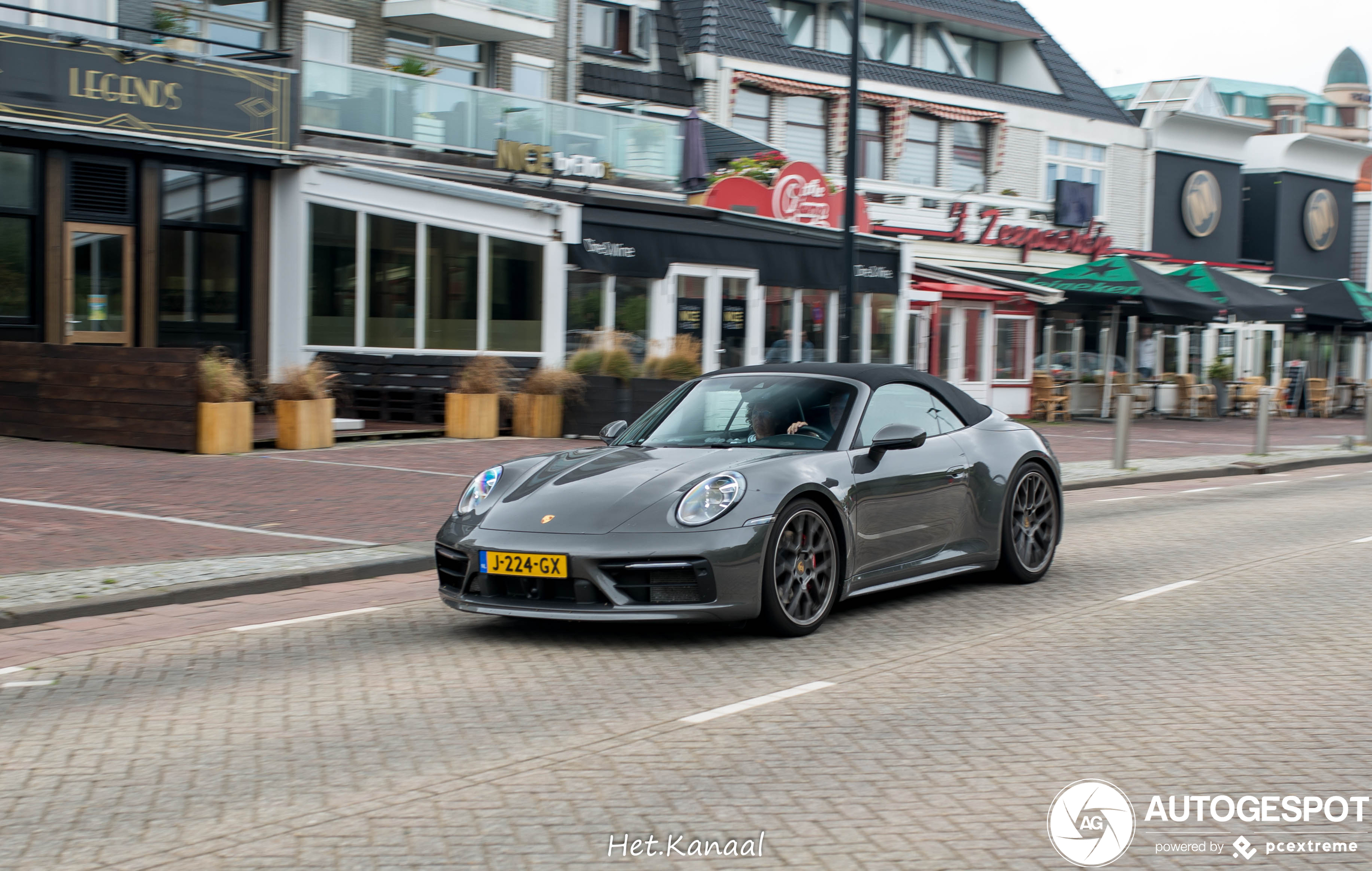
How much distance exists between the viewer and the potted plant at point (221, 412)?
14633mm

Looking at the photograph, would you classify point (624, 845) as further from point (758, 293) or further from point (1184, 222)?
point (1184, 222)

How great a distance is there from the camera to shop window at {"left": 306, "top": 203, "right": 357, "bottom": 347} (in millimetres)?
19922

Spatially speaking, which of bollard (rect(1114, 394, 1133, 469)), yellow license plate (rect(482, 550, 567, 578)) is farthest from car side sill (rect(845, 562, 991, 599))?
bollard (rect(1114, 394, 1133, 469))

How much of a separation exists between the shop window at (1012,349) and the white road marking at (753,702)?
80.0ft

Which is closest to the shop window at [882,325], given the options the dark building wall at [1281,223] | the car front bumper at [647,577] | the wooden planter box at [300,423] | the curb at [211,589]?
the wooden planter box at [300,423]

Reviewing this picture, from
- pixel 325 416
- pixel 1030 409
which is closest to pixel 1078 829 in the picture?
pixel 325 416

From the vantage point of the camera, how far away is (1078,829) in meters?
4.11

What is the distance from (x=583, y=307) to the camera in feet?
65.5

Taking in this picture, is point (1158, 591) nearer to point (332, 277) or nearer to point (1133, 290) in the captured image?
point (332, 277)

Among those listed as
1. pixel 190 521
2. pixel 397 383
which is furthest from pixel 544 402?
pixel 190 521

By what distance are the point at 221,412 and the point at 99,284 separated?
519 cm

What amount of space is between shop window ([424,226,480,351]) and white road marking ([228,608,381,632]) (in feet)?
39.9

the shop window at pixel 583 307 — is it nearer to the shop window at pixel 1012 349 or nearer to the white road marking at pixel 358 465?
the white road marking at pixel 358 465

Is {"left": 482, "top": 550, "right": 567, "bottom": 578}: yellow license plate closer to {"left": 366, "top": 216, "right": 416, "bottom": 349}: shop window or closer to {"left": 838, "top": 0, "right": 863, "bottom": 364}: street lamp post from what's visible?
{"left": 838, "top": 0, "right": 863, "bottom": 364}: street lamp post
